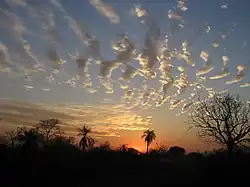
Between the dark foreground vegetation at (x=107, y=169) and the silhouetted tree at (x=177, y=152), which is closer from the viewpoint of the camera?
the dark foreground vegetation at (x=107, y=169)

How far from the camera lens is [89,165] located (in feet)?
69.6

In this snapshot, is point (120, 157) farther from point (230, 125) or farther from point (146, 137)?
point (146, 137)

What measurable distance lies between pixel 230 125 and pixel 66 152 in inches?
815

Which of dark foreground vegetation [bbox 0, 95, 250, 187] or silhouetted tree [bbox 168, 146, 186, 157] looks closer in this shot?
dark foreground vegetation [bbox 0, 95, 250, 187]

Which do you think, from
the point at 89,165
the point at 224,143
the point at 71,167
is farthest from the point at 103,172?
the point at 224,143

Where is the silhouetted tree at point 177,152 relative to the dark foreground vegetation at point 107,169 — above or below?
above

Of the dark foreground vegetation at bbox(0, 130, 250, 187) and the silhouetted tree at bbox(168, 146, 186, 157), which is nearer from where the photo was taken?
the dark foreground vegetation at bbox(0, 130, 250, 187)

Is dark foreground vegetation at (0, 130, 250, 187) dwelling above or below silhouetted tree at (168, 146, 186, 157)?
below

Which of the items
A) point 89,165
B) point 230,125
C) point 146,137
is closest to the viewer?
point 89,165

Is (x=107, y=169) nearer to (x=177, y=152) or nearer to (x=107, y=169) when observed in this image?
(x=107, y=169)

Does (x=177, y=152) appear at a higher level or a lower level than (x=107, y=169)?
higher

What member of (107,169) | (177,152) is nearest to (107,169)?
(107,169)

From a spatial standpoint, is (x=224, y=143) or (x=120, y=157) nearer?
(x=120, y=157)

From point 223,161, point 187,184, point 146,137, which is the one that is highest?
point 146,137
